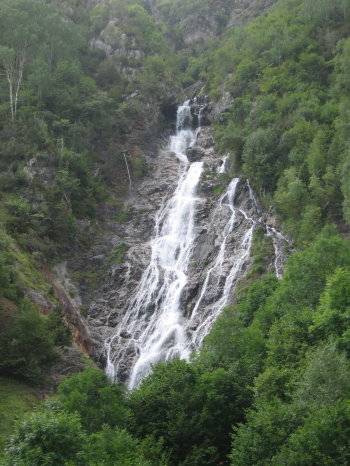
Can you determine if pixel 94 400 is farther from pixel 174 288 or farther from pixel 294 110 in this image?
pixel 294 110

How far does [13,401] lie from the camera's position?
94.9ft

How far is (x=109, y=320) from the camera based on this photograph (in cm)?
4531

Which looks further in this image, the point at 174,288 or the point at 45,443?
the point at 174,288

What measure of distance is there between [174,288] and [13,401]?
20.4 metres

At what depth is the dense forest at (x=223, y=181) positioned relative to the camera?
1792 cm

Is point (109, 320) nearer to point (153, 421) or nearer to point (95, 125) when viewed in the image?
point (153, 421)

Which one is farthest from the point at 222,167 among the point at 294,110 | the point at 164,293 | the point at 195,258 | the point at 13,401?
the point at 13,401

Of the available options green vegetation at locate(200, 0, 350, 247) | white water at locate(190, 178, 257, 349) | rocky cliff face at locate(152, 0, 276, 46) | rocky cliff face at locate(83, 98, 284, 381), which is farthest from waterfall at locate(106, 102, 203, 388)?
rocky cliff face at locate(152, 0, 276, 46)

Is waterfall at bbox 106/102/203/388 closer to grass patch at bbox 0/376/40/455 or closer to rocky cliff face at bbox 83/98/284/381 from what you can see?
rocky cliff face at bbox 83/98/284/381

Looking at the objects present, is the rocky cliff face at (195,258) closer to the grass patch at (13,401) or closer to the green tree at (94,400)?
the grass patch at (13,401)

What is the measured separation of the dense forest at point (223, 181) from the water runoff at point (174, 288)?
261cm

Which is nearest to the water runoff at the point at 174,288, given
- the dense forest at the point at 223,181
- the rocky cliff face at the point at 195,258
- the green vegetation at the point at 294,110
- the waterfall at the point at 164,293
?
the waterfall at the point at 164,293

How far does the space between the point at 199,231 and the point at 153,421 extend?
31438 millimetres

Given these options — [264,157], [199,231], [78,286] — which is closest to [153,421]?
[78,286]
